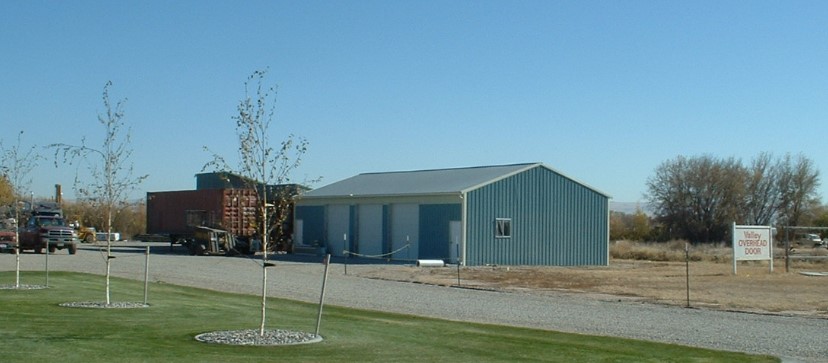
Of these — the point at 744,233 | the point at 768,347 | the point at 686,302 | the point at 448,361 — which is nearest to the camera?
the point at 448,361

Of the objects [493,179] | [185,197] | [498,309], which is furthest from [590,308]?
[185,197]

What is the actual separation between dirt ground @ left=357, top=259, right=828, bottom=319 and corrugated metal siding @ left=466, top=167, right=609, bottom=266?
134 cm

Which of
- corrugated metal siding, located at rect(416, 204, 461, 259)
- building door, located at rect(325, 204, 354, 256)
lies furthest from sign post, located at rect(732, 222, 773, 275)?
building door, located at rect(325, 204, 354, 256)

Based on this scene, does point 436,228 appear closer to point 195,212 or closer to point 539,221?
point 539,221

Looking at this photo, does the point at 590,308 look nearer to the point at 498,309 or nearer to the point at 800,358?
the point at 498,309

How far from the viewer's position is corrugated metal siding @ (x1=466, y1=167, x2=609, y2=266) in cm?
4438

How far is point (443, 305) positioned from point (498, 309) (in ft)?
4.76

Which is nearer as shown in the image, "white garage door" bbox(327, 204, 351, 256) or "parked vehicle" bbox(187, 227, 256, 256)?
"parked vehicle" bbox(187, 227, 256, 256)

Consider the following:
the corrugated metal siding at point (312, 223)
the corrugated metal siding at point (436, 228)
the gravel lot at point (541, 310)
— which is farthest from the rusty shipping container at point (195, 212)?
the gravel lot at point (541, 310)

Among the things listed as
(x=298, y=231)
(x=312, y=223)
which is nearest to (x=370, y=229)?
(x=312, y=223)

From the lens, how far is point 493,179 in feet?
148

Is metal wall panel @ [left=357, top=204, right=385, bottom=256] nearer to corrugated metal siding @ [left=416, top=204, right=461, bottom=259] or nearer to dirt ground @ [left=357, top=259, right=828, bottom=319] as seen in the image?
corrugated metal siding @ [left=416, top=204, right=461, bottom=259]

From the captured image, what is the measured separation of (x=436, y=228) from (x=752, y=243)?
13.9 m

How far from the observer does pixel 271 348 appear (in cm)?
1252
